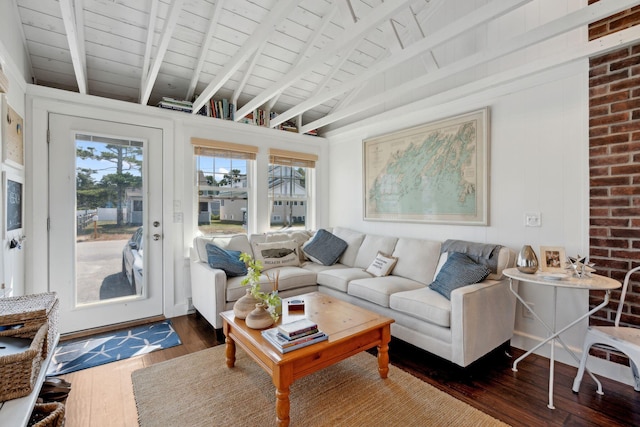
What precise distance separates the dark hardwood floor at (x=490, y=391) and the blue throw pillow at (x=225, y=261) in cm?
75

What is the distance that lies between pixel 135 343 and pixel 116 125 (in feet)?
7.03

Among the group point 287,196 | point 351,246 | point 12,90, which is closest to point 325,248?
point 351,246

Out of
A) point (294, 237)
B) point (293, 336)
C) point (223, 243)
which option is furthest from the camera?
point (294, 237)

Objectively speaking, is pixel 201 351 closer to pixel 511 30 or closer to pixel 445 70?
pixel 445 70

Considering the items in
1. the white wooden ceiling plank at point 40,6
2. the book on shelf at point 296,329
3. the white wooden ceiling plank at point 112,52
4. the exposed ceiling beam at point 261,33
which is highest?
the white wooden ceiling plank at point 40,6

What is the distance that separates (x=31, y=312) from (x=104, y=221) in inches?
71.1

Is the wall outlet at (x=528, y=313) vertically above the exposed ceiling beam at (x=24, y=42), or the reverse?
the exposed ceiling beam at (x=24, y=42)

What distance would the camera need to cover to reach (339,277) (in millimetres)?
3139

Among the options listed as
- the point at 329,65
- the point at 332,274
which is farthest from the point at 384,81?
the point at 332,274

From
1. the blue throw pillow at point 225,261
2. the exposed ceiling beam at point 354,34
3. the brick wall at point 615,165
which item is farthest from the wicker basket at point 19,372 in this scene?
the brick wall at point 615,165

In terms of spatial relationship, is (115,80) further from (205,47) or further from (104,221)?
(104,221)

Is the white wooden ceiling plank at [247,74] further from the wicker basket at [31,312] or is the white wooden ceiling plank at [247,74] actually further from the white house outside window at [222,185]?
the wicker basket at [31,312]

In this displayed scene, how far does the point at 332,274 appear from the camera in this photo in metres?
3.25

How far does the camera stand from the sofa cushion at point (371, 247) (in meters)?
3.46
